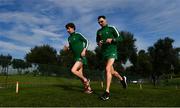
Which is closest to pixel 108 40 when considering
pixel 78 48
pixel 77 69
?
pixel 78 48

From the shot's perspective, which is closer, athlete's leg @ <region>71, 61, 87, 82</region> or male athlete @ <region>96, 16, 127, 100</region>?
male athlete @ <region>96, 16, 127, 100</region>

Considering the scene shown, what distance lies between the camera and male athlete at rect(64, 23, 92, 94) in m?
12.2

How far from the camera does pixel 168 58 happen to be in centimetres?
9562

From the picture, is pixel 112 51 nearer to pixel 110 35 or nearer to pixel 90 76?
pixel 110 35

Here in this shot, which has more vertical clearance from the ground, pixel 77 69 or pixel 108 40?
pixel 108 40

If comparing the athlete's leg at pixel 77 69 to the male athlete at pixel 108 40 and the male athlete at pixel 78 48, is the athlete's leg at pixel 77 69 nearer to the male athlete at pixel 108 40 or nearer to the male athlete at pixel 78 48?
the male athlete at pixel 78 48

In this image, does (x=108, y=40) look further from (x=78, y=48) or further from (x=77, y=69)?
(x=77, y=69)

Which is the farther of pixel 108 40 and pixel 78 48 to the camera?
pixel 78 48

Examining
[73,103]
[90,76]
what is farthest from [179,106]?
[90,76]

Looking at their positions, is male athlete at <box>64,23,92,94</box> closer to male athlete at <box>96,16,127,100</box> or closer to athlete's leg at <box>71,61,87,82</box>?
athlete's leg at <box>71,61,87,82</box>

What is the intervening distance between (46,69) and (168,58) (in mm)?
59504

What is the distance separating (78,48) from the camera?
12.3 metres

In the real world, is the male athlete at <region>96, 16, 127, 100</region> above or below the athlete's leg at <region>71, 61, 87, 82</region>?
above

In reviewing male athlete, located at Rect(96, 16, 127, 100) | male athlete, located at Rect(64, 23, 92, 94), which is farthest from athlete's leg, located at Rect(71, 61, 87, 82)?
male athlete, located at Rect(96, 16, 127, 100)
